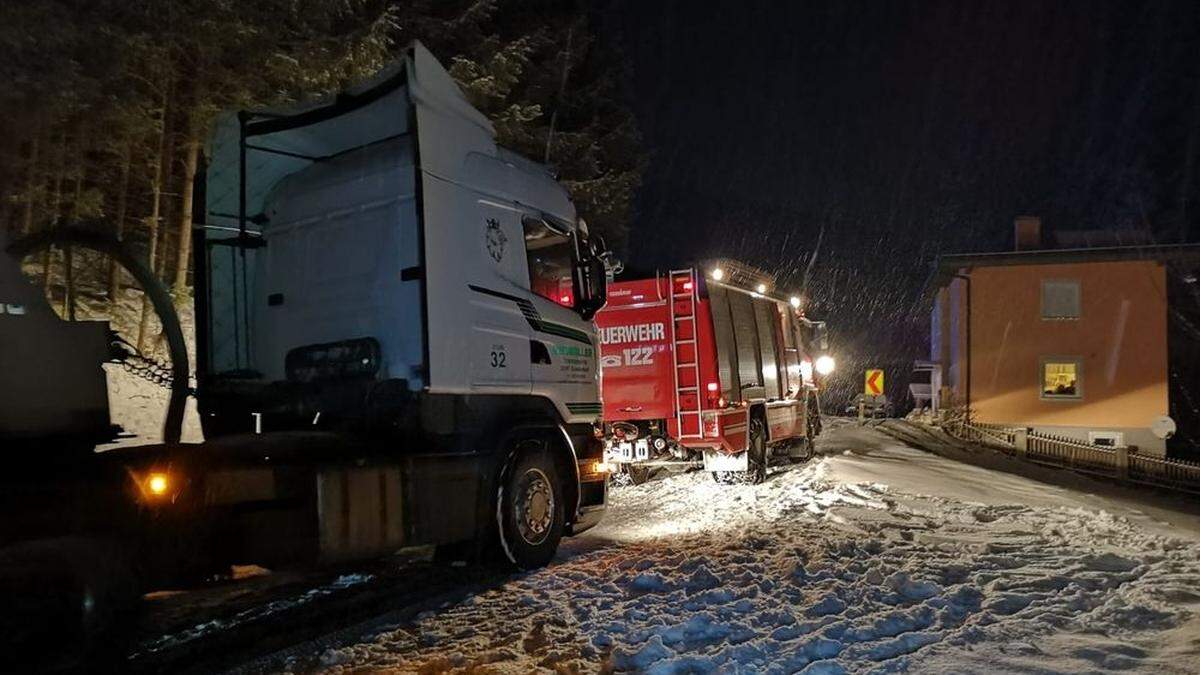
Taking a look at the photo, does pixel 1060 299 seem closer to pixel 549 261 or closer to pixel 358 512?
pixel 549 261

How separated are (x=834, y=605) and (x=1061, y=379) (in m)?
27.4

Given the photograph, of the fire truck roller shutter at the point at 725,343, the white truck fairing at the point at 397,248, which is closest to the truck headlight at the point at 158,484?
the white truck fairing at the point at 397,248

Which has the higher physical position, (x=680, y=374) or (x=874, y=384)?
(x=680, y=374)

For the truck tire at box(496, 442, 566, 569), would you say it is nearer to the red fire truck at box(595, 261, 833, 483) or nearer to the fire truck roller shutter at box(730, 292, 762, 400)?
the red fire truck at box(595, 261, 833, 483)

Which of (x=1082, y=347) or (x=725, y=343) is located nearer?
(x=725, y=343)

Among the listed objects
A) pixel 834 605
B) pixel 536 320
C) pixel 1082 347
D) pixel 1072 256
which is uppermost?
pixel 1072 256

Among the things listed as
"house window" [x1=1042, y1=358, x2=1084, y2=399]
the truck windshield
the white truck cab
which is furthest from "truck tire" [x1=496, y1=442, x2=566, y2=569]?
"house window" [x1=1042, y1=358, x2=1084, y2=399]

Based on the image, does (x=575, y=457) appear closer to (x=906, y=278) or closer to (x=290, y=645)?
(x=290, y=645)

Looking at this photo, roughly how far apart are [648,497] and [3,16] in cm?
879

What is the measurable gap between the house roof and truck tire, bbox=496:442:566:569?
83.0 feet

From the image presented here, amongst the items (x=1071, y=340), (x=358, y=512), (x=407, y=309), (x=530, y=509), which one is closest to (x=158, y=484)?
(x=358, y=512)

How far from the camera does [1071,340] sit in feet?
96.2

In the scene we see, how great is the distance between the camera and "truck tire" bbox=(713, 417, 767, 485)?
43.7 ft

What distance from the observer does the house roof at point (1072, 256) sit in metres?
28.3
